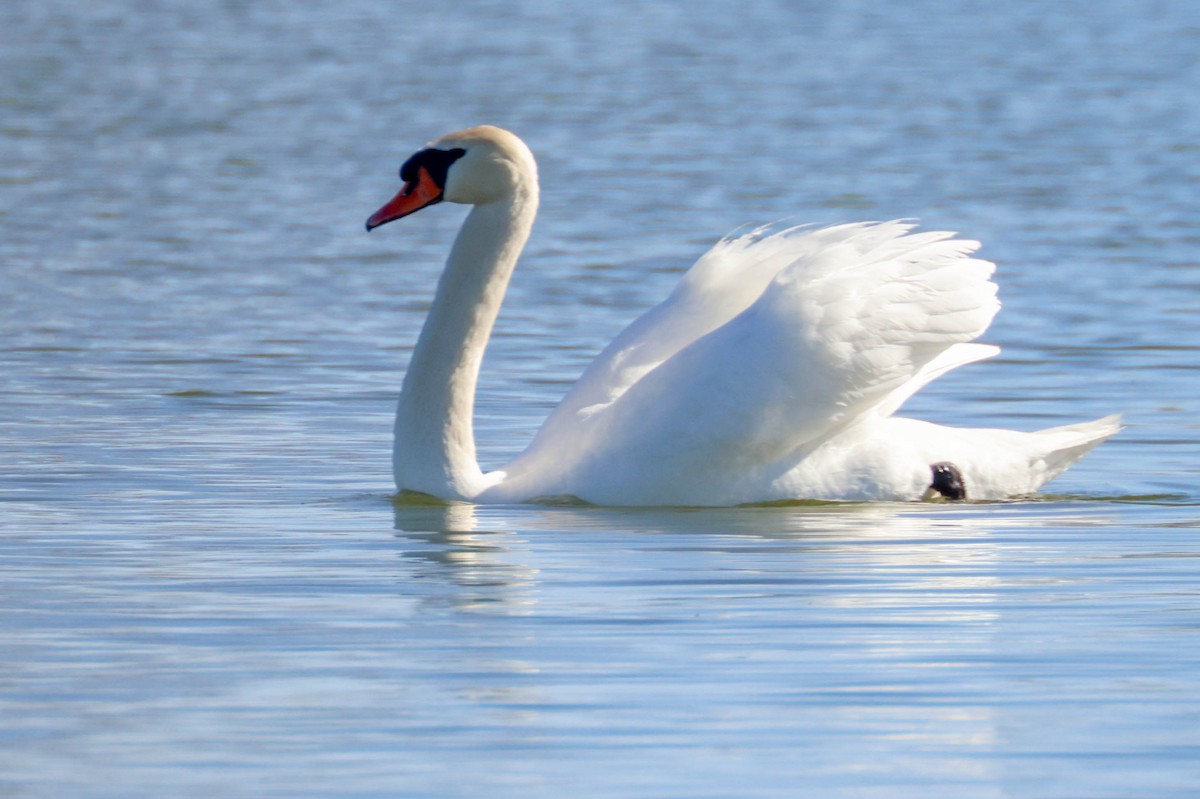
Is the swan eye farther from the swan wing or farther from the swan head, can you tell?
the swan wing

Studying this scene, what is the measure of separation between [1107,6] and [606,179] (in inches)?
1198

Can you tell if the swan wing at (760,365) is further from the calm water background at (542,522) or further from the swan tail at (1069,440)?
the swan tail at (1069,440)

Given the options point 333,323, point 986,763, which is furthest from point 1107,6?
point 986,763

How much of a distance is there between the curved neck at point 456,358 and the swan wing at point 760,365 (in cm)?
24

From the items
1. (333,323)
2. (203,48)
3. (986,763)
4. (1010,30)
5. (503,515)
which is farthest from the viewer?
(1010,30)

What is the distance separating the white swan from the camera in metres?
8.58

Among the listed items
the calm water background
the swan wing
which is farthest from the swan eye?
the calm water background

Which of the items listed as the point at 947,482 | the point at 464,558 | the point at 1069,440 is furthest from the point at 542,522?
the point at 1069,440

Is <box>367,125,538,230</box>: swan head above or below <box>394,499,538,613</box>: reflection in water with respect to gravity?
above

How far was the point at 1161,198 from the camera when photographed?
64.8 feet

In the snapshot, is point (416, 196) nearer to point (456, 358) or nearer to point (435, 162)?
point (435, 162)

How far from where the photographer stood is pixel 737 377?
28.1 ft

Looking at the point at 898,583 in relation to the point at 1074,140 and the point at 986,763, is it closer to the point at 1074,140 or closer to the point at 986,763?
the point at 986,763

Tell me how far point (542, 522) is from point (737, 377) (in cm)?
76
